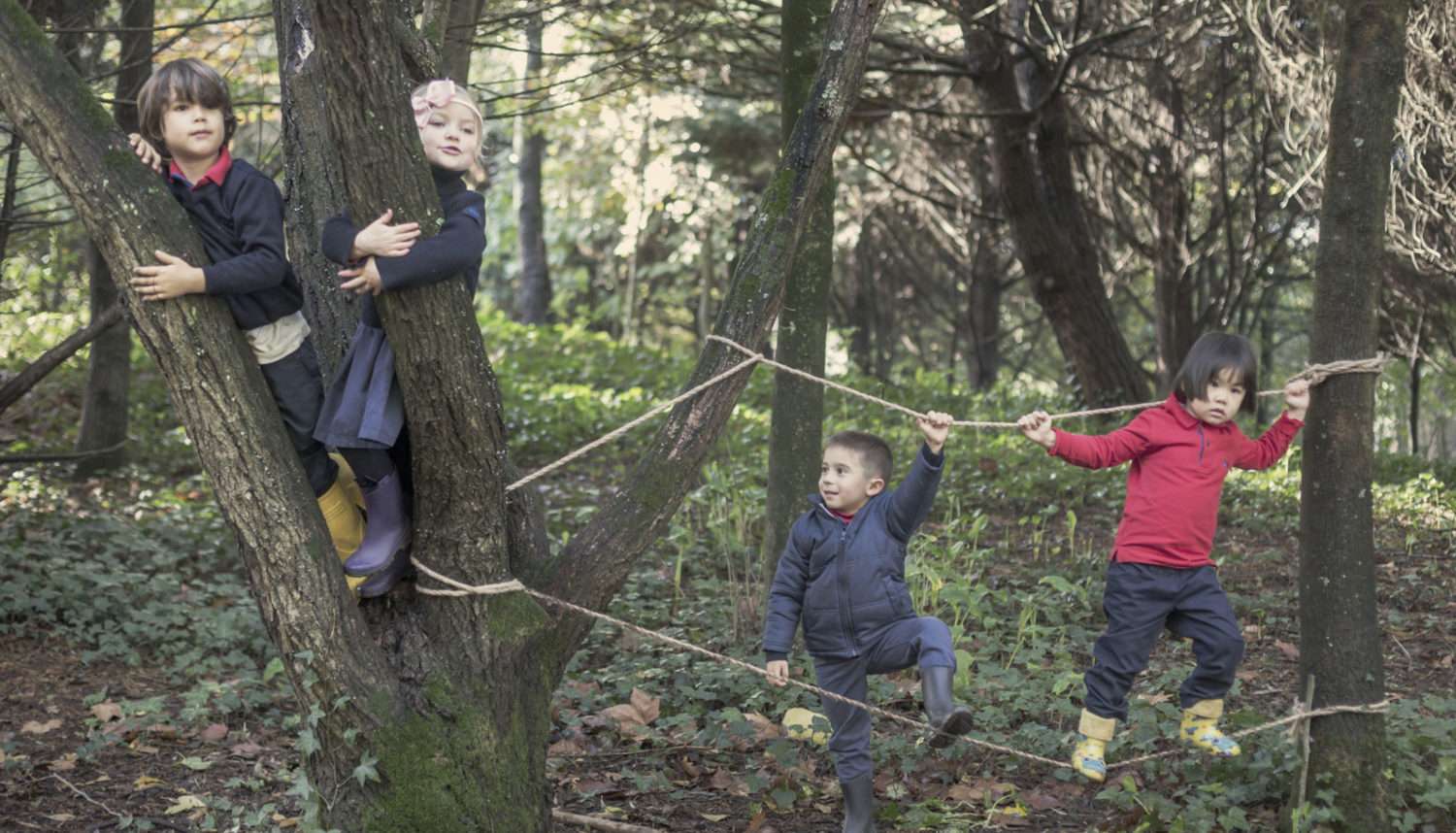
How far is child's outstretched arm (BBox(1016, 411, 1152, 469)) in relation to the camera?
147 inches

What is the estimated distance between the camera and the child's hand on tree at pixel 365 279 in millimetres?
3062

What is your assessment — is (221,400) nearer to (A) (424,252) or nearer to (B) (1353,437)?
(A) (424,252)

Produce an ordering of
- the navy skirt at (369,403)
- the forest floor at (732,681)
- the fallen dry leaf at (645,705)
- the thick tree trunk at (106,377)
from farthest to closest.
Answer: the thick tree trunk at (106,377) < the fallen dry leaf at (645,705) < the forest floor at (732,681) < the navy skirt at (369,403)

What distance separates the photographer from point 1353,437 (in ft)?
12.0

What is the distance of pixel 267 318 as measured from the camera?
3430 mm

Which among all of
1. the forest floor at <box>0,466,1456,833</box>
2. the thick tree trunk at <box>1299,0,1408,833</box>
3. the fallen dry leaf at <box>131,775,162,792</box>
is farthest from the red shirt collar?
the thick tree trunk at <box>1299,0,1408,833</box>

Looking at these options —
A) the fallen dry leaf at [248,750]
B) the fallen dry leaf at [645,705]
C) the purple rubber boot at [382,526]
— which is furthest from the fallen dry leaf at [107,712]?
the purple rubber boot at [382,526]

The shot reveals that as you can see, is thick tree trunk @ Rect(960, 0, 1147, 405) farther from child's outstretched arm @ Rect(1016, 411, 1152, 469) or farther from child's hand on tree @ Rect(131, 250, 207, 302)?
child's hand on tree @ Rect(131, 250, 207, 302)

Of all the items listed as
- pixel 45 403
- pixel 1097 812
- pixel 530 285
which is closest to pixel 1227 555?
pixel 1097 812

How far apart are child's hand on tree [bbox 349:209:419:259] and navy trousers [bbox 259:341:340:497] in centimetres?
56

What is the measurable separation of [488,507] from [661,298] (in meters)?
15.9

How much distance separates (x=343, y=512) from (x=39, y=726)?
6.66 ft

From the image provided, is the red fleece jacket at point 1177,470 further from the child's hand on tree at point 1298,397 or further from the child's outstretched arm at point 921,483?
the child's outstretched arm at point 921,483

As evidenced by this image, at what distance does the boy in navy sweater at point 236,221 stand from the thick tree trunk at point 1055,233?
7673 mm
